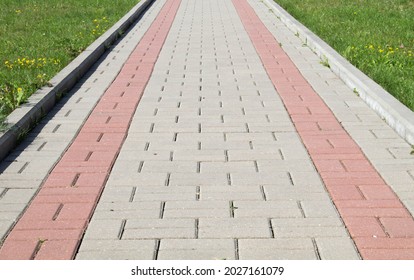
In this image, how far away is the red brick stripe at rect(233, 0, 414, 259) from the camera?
13.4 feet

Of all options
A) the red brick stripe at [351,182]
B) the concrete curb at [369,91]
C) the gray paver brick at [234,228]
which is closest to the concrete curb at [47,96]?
the gray paver brick at [234,228]

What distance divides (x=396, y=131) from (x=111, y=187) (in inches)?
111

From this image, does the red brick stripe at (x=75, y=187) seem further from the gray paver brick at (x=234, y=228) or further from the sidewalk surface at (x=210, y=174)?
the gray paver brick at (x=234, y=228)

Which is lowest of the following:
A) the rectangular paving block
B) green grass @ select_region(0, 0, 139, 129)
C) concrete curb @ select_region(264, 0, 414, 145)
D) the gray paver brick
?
green grass @ select_region(0, 0, 139, 129)

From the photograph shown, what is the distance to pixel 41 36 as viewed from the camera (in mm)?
12578

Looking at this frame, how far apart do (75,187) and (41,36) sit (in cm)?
819

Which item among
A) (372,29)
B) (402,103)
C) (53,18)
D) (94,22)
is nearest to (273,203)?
(402,103)

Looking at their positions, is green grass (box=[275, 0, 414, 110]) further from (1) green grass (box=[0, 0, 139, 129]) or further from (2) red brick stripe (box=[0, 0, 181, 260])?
(1) green grass (box=[0, 0, 139, 129])

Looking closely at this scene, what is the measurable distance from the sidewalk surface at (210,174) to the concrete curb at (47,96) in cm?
11

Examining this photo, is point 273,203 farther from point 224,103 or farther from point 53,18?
point 53,18

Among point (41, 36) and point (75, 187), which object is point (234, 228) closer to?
point (75, 187)

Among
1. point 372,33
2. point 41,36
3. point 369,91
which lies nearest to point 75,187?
point 369,91

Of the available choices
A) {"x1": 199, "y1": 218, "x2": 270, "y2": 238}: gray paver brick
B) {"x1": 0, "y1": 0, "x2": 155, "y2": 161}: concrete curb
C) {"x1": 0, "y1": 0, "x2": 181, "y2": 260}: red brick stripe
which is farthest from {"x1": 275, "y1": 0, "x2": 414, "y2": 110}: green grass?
{"x1": 0, "y1": 0, "x2": 155, "y2": 161}: concrete curb

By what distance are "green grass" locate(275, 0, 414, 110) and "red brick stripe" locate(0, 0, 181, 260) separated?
3.08 meters
